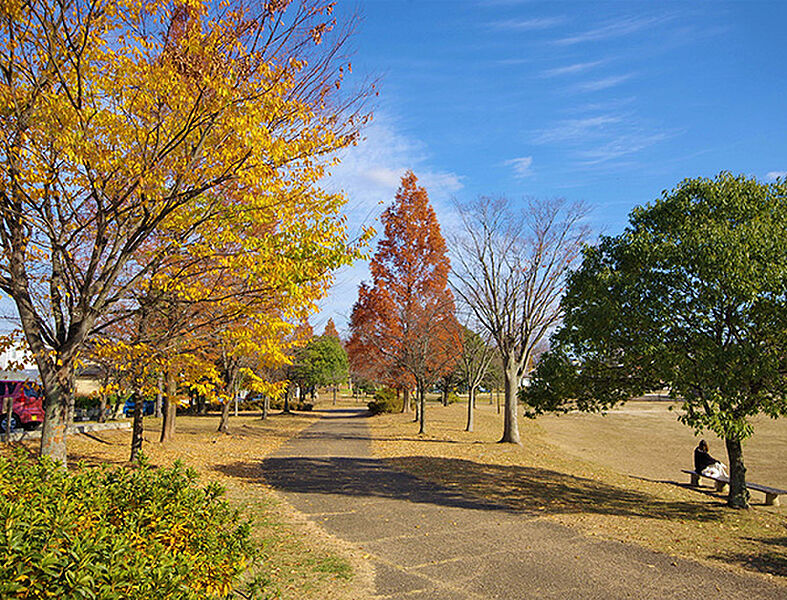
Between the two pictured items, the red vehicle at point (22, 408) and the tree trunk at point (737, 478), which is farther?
the red vehicle at point (22, 408)

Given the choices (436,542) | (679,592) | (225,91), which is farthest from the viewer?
(436,542)

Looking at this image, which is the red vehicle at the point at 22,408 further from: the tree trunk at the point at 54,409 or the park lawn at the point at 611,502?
the tree trunk at the point at 54,409

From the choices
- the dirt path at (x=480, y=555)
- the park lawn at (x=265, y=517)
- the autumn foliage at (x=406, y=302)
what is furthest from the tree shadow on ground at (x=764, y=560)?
the autumn foliage at (x=406, y=302)

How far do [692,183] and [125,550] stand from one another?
12216 millimetres

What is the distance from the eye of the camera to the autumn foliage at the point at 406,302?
92.2 feet

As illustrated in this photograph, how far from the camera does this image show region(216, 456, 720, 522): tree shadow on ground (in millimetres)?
10391

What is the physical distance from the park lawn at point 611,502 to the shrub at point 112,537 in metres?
6.33

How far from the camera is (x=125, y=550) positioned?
3.07m

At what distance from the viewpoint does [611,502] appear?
11.0 meters

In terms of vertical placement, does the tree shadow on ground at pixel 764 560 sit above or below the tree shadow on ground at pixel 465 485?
above

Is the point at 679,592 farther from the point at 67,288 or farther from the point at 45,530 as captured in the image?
the point at 67,288

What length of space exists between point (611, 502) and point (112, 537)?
10.2 metres

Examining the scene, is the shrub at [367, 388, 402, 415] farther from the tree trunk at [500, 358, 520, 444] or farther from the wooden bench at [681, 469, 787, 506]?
the wooden bench at [681, 469, 787, 506]

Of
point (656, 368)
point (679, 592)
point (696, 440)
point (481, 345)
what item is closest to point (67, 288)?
point (679, 592)
